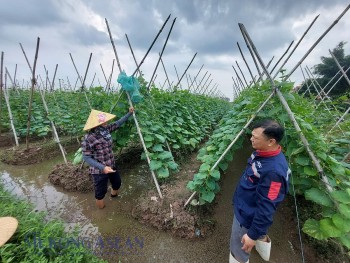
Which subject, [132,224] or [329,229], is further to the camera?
[132,224]

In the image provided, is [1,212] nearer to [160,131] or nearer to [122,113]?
[122,113]

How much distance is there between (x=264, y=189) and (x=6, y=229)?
2433mm

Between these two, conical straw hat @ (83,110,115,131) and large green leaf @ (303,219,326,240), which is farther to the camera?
conical straw hat @ (83,110,115,131)

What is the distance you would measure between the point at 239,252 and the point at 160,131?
3071mm

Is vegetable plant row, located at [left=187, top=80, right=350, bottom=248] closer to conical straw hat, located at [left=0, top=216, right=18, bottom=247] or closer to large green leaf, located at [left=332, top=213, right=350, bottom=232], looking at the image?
large green leaf, located at [left=332, top=213, right=350, bottom=232]

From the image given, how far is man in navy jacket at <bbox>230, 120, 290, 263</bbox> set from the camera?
6.04 ft

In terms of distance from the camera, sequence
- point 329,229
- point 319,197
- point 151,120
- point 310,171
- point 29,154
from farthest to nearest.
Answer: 1. point 29,154
2. point 151,120
3. point 310,171
4. point 319,197
5. point 329,229

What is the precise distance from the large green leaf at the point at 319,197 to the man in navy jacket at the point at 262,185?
635mm

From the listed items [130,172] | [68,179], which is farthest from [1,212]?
[130,172]

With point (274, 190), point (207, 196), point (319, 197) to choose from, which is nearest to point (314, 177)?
point (319, 197)

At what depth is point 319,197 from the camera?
2314 mm

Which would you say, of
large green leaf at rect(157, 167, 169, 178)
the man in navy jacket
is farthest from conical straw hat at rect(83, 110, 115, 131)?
the man in navy jacket

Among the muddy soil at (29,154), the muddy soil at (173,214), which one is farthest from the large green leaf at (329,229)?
the muddy soil at (29,154)

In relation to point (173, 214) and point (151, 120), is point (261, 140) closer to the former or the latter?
point (173, 214)
